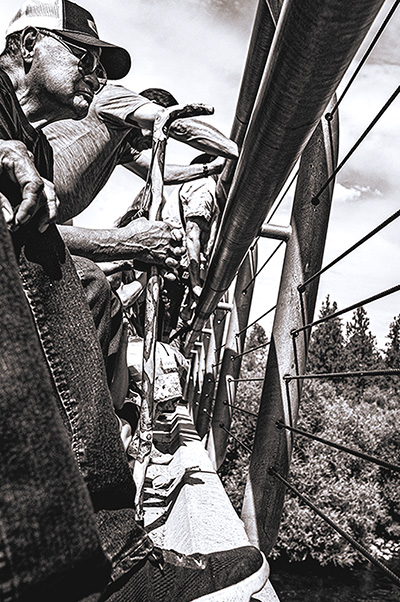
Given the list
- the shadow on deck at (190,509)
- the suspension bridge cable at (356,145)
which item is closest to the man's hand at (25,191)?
the suspension bridge cable at (356,145)

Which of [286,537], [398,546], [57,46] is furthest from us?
[398,546]

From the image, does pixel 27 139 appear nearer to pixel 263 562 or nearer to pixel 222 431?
pixel 263 562

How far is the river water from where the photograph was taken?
43.4ft

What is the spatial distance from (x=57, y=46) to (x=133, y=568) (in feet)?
3.77

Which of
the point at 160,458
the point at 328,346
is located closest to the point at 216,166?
the point at 160,458

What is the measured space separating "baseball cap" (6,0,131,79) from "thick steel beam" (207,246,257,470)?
1.70 meters

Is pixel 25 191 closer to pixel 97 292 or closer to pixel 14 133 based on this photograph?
pixel 14 133

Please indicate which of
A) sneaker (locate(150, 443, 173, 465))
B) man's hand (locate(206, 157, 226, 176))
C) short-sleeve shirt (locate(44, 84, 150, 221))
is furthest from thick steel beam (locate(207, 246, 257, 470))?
short-sleeve shirt (locate(44, 84, 150, 221))

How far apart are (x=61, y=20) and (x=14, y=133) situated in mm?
576

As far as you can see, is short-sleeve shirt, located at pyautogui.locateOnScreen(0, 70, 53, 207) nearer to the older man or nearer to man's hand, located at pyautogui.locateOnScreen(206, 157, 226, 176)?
the older man

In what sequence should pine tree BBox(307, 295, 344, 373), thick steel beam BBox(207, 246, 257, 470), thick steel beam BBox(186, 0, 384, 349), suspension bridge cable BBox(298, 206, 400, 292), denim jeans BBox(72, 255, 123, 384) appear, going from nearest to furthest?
thick steel beam BBox(186, 0, 384, 349) → suspension bridge cable BBox(298, 206, 400, 292) → denim jeans BBox(72, 255, 123, 384) → thick steel beam BBox(207, 246, 257, 470) → pine tree BBox(307, 295, 344, 373)

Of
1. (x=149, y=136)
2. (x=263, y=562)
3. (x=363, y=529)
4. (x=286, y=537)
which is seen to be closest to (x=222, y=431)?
(x=149, y=136)

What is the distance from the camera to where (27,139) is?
3.81 feet

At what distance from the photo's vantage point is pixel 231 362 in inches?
126
